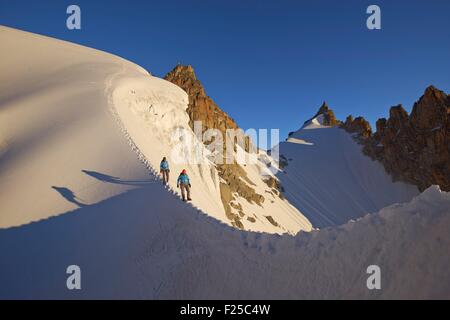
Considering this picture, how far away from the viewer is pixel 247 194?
Result: 54.5 metres

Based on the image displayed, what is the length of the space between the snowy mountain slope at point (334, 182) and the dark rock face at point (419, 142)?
429cm

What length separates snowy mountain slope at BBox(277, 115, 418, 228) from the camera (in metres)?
72.8

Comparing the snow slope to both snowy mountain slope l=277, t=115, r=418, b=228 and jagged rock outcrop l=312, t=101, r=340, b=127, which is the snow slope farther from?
jagged rock outcrop l=312, t=101, r=340, b=127

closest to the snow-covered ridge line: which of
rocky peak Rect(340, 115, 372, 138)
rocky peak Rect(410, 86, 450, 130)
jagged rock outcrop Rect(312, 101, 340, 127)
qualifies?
rocky peak Rect(410, 86, 450, 130)

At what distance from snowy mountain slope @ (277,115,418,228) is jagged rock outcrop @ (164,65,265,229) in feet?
62.9

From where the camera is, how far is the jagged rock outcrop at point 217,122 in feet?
155

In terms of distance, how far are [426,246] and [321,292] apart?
8.39ft

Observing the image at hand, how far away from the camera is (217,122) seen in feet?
199

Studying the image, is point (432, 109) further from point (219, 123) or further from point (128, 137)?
point (128, 137)

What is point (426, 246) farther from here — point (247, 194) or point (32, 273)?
point (247, 194)

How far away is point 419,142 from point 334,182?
2467 cm

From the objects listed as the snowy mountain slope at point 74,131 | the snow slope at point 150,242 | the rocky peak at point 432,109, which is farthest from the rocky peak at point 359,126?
the snow slope at point 150,242

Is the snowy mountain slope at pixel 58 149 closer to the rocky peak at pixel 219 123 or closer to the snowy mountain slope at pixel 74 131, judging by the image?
the snowy mountain slope at pixel 74 131
